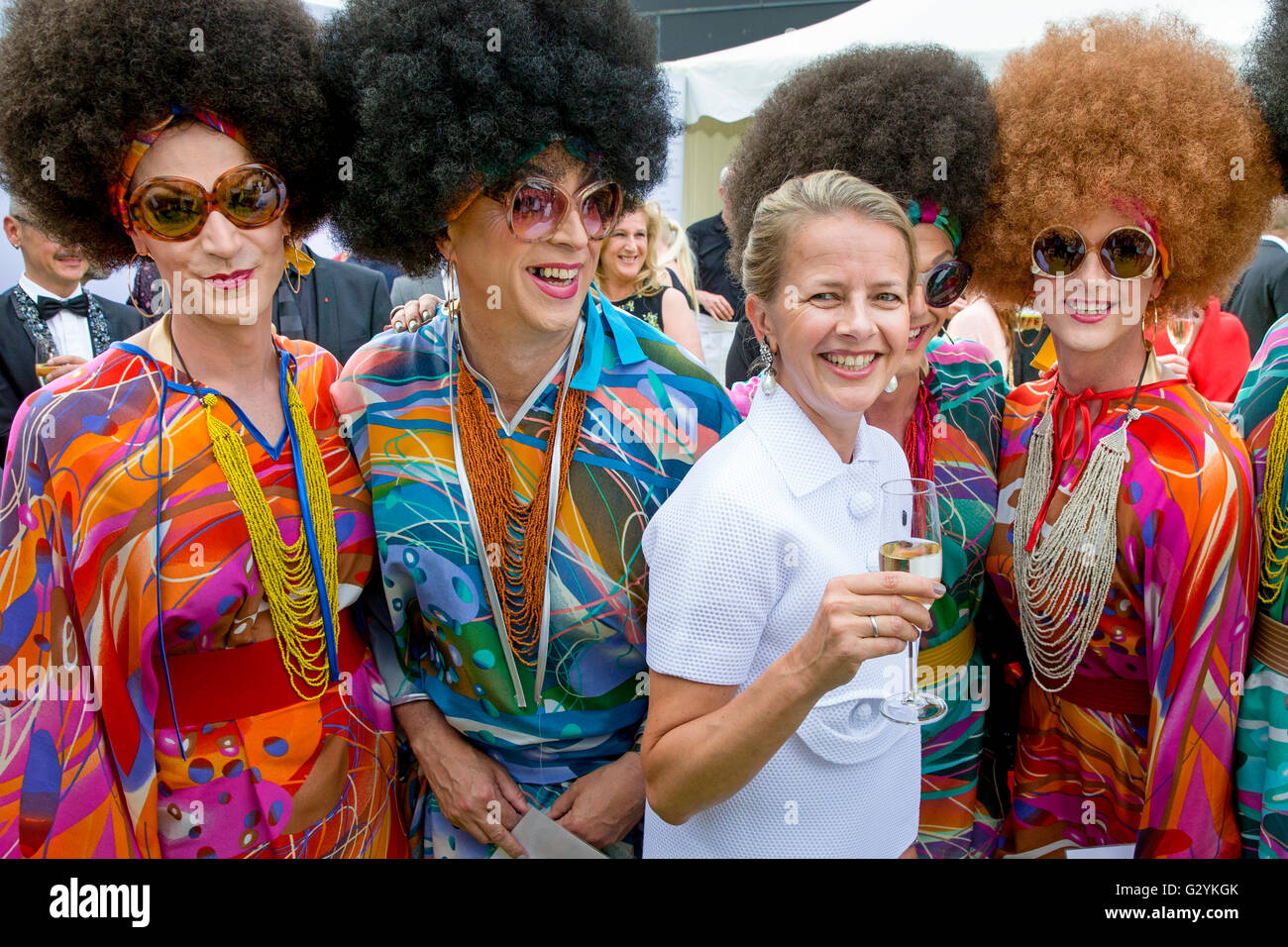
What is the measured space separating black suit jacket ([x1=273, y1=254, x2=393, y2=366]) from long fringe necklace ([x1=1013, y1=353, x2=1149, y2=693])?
4.27 metres

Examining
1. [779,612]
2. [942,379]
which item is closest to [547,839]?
[779,612]

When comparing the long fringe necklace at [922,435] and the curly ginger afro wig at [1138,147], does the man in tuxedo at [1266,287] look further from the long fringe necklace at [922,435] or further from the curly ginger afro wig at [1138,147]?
the long fringe necklace at [922,435]

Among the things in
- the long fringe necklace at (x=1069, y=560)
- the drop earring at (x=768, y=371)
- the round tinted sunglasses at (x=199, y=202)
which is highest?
the round tinted sunglasses at (x=199, y=202)

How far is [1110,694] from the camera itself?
2582mm

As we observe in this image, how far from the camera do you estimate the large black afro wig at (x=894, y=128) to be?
283 centimetres

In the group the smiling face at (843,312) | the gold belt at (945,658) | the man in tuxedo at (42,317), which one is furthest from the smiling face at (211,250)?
the man in tuxedo at (42,317)

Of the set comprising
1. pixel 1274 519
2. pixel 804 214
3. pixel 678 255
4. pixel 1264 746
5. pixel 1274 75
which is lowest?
pixel 1264 746

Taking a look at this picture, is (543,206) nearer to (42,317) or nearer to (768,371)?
(768,371)

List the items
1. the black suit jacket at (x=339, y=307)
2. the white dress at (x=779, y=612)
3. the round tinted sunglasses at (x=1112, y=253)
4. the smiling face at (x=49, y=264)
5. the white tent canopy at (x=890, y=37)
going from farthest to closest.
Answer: the white tent canopy at (x=890, y=37) < the black suit jacket at (x=339, y=307) < the smiling face at (x=49, y=264) < the round tinted sunglasses at (x=1112, y=253) < the white dress at (x=779, y=612)

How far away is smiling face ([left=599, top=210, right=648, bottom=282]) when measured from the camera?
6176mm

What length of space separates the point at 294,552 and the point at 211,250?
2.52 ft

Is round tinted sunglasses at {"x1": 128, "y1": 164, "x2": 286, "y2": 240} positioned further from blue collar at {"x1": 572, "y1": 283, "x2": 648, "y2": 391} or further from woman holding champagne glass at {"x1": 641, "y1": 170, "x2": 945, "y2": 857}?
woman holding champagne glass at {"x1": 641, "y1": 170, "x2": 945, "y2": 857}

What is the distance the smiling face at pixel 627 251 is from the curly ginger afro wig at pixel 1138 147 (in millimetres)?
3381
